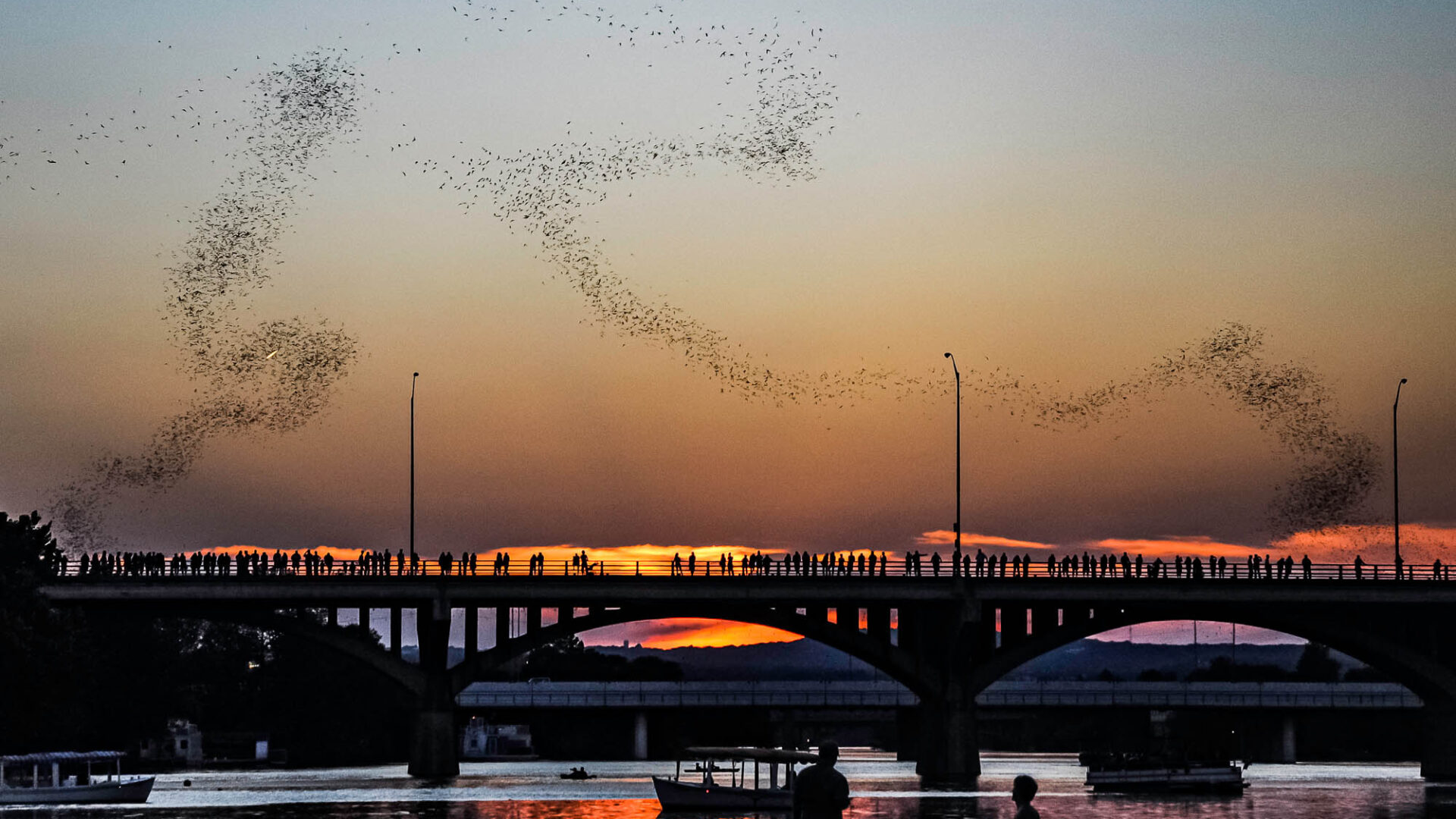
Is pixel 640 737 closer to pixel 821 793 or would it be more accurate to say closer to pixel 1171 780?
pixel 1171 780

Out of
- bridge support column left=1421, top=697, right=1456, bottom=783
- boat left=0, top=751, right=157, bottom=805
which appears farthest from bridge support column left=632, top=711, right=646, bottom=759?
boat left=0, top=751, right=157, bottom=805

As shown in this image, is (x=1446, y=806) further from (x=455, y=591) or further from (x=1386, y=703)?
(x=1386, y=703)

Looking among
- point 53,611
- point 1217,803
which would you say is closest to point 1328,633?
point 1217,803

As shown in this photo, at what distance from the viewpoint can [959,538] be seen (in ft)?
387

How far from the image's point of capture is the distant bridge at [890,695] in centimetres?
15550

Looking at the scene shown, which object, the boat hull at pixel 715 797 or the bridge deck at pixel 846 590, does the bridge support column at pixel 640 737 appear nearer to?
the bridge deck at pixel 846 590

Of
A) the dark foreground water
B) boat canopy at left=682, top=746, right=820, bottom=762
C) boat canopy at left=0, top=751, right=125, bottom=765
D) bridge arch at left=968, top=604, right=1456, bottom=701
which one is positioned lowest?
the dark foreground water

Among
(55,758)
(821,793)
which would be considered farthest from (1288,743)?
(821,793)

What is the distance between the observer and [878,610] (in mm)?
123375

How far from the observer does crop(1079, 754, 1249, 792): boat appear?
396 ft

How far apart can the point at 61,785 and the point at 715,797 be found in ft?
104

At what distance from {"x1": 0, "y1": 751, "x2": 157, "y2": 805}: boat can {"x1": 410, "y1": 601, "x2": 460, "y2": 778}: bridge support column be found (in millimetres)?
20468

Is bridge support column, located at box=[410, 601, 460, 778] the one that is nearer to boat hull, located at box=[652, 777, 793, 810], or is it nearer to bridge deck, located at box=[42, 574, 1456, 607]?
bridge deck, located at box=[42, 574, 1456, 607]

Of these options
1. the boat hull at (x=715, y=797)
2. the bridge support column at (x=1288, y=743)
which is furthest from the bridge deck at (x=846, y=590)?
the bridge support column at (x=1288, y=743)
